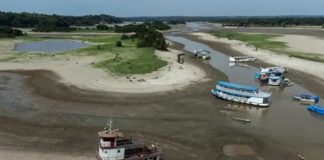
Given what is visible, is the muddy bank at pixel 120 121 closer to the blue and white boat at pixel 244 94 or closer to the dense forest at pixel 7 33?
the blue and white boat at pixel 244 94

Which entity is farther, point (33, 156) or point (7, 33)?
point (7, 33)

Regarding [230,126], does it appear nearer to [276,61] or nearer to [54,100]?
[54,100]

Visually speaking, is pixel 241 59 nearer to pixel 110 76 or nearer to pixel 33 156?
pixel 110 76

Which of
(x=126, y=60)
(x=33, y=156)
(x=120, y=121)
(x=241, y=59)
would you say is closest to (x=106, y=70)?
(x=126, y=60)

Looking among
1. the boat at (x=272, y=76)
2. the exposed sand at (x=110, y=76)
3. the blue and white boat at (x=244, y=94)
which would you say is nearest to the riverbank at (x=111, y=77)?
the exposed sand at (x=110, y=76)

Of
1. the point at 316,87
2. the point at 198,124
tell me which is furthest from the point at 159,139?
the point at 316,87

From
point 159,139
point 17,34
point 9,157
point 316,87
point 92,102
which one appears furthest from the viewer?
point 17,34

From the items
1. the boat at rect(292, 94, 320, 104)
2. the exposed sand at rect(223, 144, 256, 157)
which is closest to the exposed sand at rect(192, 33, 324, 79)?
the boat at rect(292, 94, 320, 104)
